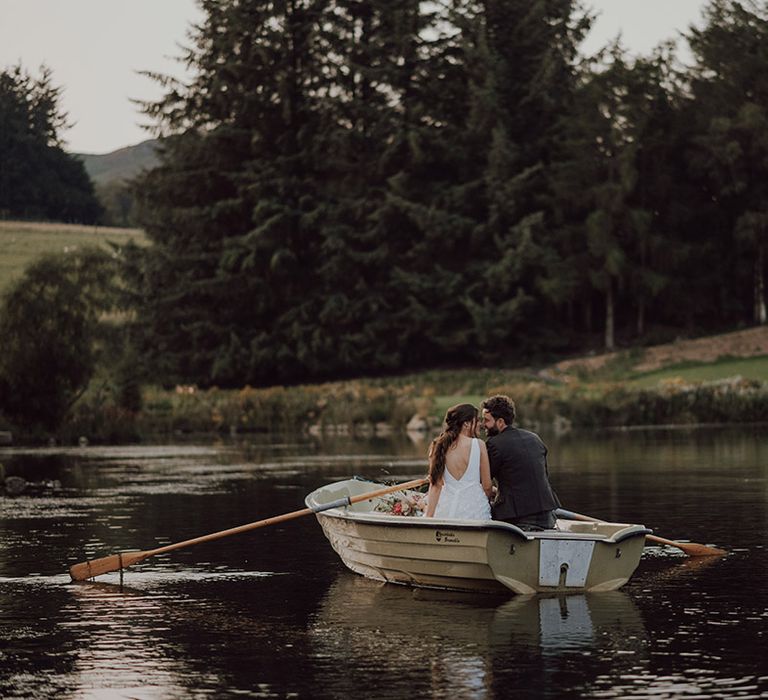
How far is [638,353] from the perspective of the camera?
211ft

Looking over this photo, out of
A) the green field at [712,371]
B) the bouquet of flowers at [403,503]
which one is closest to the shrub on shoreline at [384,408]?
the green field at [712,371]


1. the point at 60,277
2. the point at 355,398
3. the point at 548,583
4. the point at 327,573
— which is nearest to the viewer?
the point at 548,583

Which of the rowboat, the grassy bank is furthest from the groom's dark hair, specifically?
the grassy bank

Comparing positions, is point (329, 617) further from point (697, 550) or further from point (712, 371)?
point (712, 371)

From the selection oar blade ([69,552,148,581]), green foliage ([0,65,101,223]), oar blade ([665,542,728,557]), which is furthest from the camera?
green foliage ([0,65,101,223])

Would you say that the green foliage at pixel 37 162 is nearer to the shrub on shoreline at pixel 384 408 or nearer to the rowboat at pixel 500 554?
the shrub on shoreline at pixel 384 408

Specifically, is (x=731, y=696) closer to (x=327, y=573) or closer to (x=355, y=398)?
(x=327, y=573)

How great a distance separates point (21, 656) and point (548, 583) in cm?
494

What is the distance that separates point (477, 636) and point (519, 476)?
277 centimetres

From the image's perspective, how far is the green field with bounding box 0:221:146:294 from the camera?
103 m

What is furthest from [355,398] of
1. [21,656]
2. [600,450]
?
[21,656]

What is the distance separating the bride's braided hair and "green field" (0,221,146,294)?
3398 inches

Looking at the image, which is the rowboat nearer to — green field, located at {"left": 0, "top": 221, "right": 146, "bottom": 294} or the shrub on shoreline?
the shrub on shoreline

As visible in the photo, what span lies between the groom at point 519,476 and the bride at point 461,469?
17 centimetres
